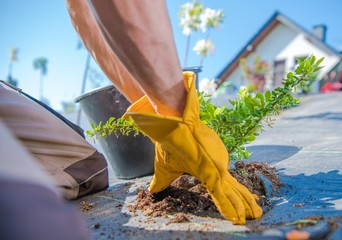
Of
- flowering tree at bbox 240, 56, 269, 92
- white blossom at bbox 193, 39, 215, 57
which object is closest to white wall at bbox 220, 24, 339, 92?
flowering tree at bbox 240, 56, 269, 92

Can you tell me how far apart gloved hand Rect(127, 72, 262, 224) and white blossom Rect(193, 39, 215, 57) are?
3.79 m

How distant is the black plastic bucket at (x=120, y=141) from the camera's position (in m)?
1.89

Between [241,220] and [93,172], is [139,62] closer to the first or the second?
[241,220]

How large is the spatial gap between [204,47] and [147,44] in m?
3.93

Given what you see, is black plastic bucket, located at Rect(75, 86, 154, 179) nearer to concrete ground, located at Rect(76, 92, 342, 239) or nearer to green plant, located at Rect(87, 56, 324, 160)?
concrete ground, located at Rect(76, 92, 342, 239)

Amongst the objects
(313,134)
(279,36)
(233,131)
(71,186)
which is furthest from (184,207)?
(279,36)

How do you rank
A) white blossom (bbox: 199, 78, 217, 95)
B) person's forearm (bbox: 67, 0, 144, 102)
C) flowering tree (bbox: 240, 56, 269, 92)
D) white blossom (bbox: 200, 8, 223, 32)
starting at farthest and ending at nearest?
flowering tree (bbox: 240, 56, 269, 92) < white blossom (bbox: 200, 8, 223, 32) < white blossom (bbox: 199, 78, 217, 95) < person's forearm (bbox: 67, 0, 144, 102)

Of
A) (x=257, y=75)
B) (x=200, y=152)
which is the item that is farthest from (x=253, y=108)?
(x=257, y=75)

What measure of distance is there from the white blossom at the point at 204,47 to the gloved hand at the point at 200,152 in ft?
12.4

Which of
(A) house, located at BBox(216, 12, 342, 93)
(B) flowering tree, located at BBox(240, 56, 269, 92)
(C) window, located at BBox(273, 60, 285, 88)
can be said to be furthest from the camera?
(C) window, located at BBox(273, 60, 285, 88)

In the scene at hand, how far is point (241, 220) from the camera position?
901mm

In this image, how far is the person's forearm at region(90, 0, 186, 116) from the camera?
789 millimetres

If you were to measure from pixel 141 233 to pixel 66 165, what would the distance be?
730 mm

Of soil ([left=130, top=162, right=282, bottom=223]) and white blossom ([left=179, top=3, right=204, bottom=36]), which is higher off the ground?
white blossom ([left=179, top=3, right=204, bottom=36])
